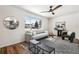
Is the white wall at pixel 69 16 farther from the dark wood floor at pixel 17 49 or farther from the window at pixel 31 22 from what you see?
the dark wood floor at pixel 17 49

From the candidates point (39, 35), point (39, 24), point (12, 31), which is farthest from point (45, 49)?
point (12, 31)

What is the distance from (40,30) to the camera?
168cm

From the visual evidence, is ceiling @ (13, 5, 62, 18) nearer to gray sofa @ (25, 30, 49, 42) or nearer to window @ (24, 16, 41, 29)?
window @ (24, 16, 41, 29)

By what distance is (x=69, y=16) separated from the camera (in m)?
1.55

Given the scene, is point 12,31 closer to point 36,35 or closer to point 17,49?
point 17,49

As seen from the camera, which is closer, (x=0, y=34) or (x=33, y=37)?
(x=0, y=34)

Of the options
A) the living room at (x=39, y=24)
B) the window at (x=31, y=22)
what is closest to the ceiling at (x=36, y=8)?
the living room at (x=39, y=24)

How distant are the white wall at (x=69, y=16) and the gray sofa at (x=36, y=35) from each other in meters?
0.35

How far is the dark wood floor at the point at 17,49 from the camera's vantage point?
5.01 ft

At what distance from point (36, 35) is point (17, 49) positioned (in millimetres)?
487

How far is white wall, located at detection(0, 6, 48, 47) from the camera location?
1.48 meters

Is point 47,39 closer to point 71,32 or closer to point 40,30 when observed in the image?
point 40,30
